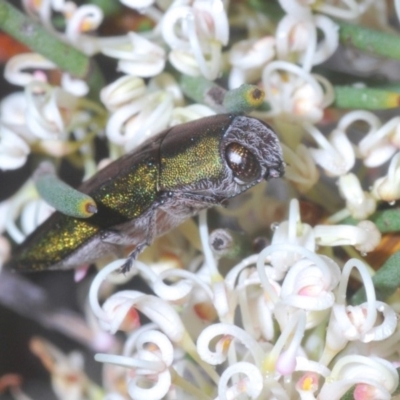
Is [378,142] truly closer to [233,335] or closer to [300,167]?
[300,167]

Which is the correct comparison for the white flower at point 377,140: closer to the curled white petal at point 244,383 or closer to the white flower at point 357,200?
the white flower at point 357,200

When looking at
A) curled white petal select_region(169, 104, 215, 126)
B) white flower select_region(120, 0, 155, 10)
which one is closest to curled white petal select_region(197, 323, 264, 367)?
curled white petal select_region(169, 104, 215, 126)

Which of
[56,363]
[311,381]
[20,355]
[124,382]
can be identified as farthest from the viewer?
[20,355]

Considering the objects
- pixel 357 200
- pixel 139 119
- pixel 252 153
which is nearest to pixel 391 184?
pixel 357 200

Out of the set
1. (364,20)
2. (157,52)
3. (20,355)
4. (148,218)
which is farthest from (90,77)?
(20,355)

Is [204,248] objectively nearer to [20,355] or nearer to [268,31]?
[268,31]

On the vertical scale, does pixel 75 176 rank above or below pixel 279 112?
below
